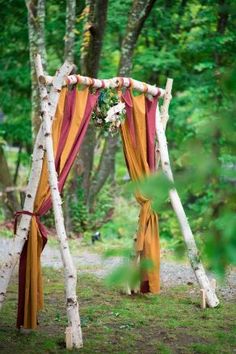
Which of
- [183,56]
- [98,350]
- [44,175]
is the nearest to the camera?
[98,350]

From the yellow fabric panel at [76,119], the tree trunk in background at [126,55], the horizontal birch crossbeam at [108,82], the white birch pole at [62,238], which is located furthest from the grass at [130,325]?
the tree trunk in background at [126,55]

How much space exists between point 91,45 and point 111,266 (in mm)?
3779

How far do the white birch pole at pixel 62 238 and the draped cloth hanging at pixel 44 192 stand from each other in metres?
0.20

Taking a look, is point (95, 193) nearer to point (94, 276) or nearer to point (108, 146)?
point (108, 146)

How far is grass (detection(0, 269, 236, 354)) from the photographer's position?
4.22 metres

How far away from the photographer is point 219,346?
4273 millimetres

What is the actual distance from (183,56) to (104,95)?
274 inches

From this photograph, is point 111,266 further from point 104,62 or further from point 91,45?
point 104,62

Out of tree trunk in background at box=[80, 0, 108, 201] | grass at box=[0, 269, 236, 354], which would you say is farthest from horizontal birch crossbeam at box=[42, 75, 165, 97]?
tree trunk in background at box=[80, 0, 108, 201]

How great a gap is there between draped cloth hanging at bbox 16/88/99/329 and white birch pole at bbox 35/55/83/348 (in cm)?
20

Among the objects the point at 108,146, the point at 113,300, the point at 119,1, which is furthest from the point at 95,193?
the point at 113,300

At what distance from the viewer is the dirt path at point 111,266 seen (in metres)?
6.30

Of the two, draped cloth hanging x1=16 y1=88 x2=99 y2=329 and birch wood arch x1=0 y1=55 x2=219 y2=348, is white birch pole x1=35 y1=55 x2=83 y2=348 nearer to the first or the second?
birch wood arch x1=0 y1=55 x2=219 y2=348

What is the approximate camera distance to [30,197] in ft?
14.3
